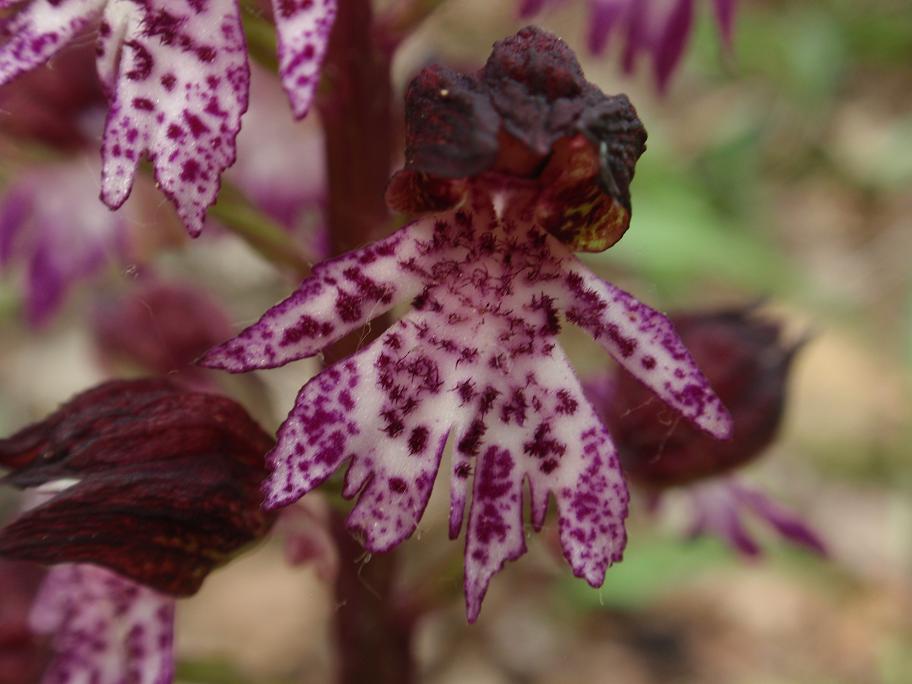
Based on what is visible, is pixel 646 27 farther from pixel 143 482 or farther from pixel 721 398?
pixel 143 482

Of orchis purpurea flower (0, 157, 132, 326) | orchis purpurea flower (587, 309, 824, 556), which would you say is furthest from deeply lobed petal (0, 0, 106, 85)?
orchis purpurea flower (0, 157, 132, 326)

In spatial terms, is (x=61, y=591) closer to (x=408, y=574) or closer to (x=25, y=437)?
(x=25, y=437)

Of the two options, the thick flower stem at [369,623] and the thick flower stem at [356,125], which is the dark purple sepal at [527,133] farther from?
the thick flower stem at [369,623]

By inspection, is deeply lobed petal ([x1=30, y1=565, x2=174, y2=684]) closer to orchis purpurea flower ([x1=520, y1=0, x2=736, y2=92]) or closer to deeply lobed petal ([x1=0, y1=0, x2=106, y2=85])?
deeply lobed petal ([x1=0, y1=0, x2=106, y2=85])

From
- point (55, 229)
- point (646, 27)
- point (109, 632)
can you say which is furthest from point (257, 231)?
point (55, 229)

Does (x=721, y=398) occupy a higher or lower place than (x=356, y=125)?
lower

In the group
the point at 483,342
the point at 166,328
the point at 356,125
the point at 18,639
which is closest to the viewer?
the point at 483,342

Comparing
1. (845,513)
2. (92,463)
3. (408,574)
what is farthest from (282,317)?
(845,513)
